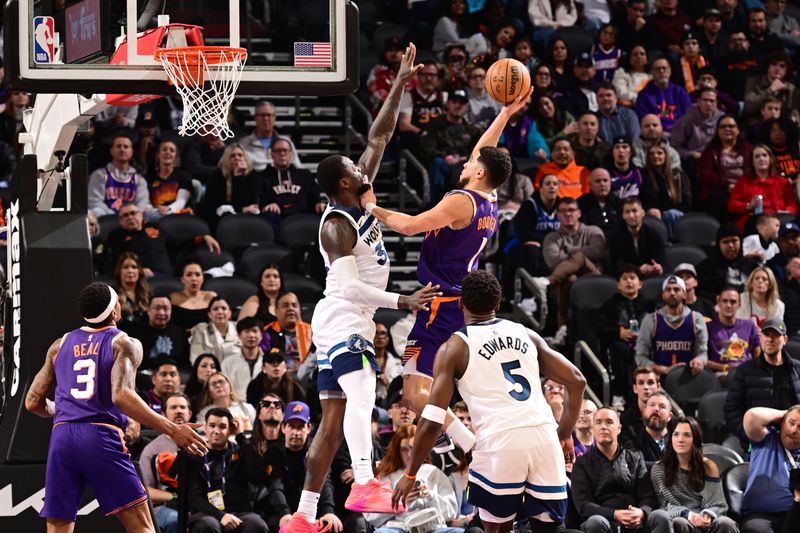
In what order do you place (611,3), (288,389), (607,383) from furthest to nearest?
(611,3)
(607,383)
(288,389)

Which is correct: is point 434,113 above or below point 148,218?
above

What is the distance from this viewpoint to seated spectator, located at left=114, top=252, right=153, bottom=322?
12.1 metres

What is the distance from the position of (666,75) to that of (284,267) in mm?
5682

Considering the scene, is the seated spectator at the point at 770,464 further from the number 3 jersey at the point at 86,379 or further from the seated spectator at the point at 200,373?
the number 3 jersey at the point at 86,379

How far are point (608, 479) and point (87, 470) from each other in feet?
13.9

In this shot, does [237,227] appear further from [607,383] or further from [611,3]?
[611,3]

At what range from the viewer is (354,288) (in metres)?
7.88

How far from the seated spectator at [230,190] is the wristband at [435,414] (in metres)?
6.67

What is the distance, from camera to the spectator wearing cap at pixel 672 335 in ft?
41.8

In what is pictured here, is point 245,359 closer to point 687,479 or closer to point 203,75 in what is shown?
point 687,479

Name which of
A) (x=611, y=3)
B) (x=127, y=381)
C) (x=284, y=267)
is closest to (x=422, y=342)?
(x=127, y=381)

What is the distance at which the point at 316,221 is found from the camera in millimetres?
13961

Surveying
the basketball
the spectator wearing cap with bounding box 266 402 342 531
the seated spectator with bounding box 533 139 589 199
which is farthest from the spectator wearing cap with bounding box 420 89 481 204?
the basketball

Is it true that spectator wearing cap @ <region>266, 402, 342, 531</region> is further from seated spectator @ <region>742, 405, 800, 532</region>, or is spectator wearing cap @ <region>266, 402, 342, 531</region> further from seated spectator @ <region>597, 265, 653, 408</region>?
seated spectator @ <region>597, 265, 653, 408</region>
